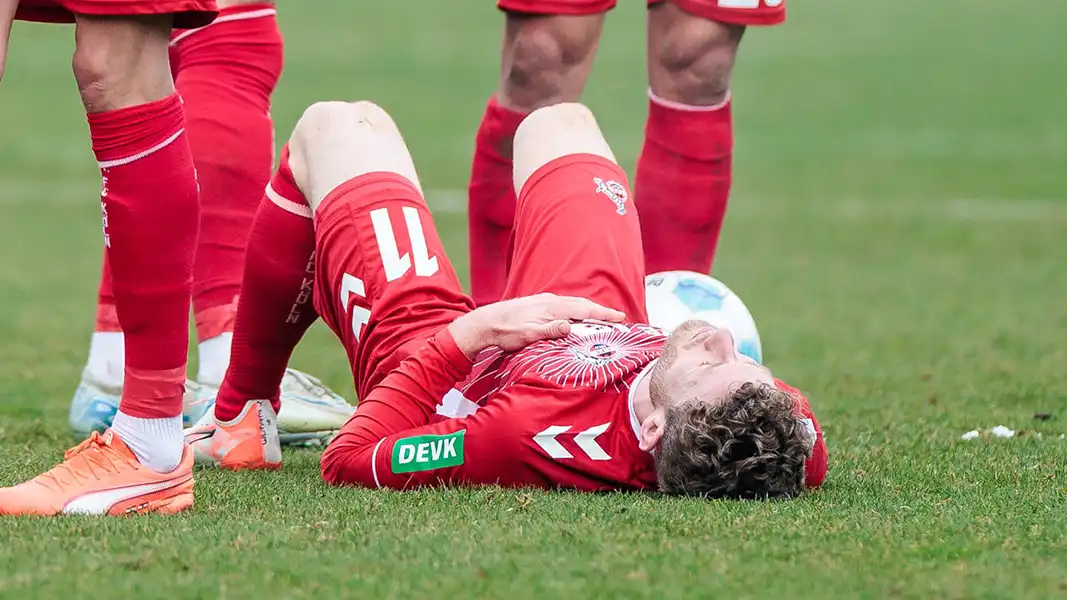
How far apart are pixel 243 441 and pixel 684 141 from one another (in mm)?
1404

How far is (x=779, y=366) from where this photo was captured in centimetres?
504

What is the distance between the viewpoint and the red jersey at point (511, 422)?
2.98 m

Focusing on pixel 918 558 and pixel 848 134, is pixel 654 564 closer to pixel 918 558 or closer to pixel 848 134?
pixel 918 558

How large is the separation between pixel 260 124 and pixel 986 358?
224 centimetres

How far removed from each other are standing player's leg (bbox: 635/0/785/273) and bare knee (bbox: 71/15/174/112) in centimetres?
172

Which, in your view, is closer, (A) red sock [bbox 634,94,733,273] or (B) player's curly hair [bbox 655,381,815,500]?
(B) player's curly hair [bbox 655,381,815,500]

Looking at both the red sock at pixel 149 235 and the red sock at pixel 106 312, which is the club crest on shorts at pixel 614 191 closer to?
the red sock at pixel 149 235

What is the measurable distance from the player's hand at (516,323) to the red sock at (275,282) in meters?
0.53

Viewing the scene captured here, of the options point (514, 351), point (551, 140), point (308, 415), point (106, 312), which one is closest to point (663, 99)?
point (551, 140)

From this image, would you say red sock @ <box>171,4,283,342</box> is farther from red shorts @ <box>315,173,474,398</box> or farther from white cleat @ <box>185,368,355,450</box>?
red shorts @ <box>315,173,474,398</box>

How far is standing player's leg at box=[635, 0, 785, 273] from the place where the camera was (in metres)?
4.20

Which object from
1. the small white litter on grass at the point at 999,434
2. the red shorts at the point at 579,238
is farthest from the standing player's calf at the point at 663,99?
the small white litter on grass at the point at 999,434

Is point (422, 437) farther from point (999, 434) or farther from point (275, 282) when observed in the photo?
point (999, 434)

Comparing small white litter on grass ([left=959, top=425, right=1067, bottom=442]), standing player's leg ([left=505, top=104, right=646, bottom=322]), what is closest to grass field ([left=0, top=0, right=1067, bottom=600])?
small white litter on grass ([left=959, top=425, right=1067, bottom=442])
